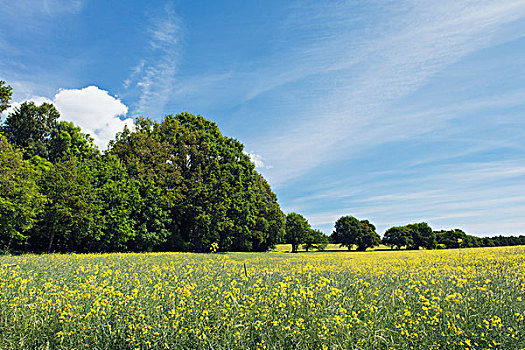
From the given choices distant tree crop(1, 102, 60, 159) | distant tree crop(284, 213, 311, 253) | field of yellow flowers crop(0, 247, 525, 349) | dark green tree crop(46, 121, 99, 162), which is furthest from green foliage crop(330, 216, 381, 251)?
field of yellow flowers crop(0, 247, 525, 349)

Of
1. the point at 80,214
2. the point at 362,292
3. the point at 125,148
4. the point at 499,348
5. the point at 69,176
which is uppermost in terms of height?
the point at 125,148

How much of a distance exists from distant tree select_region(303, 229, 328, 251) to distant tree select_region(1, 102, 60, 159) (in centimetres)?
4068

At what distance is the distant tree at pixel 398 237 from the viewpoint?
200 ft

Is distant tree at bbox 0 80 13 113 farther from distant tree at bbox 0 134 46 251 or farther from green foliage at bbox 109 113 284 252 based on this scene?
green foliage at bbox 109 113 284 252

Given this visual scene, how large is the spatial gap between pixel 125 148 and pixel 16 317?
2838cm

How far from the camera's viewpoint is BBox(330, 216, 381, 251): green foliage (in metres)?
58.8

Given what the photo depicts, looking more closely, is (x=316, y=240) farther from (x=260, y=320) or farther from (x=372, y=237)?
(x=260, y=320)

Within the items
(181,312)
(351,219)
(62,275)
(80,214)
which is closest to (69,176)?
(80,214)

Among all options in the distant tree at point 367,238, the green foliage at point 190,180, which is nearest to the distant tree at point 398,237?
the distant tree at point 367,238

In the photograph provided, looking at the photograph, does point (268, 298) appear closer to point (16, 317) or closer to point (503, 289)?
point (16, 317)

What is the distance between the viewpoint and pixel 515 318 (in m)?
4.84

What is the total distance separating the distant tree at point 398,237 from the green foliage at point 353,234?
9.98 feet

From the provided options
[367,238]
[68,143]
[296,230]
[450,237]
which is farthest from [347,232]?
[68,143]

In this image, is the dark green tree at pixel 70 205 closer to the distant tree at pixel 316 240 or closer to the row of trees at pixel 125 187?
the row of trees at pixel 125 187
